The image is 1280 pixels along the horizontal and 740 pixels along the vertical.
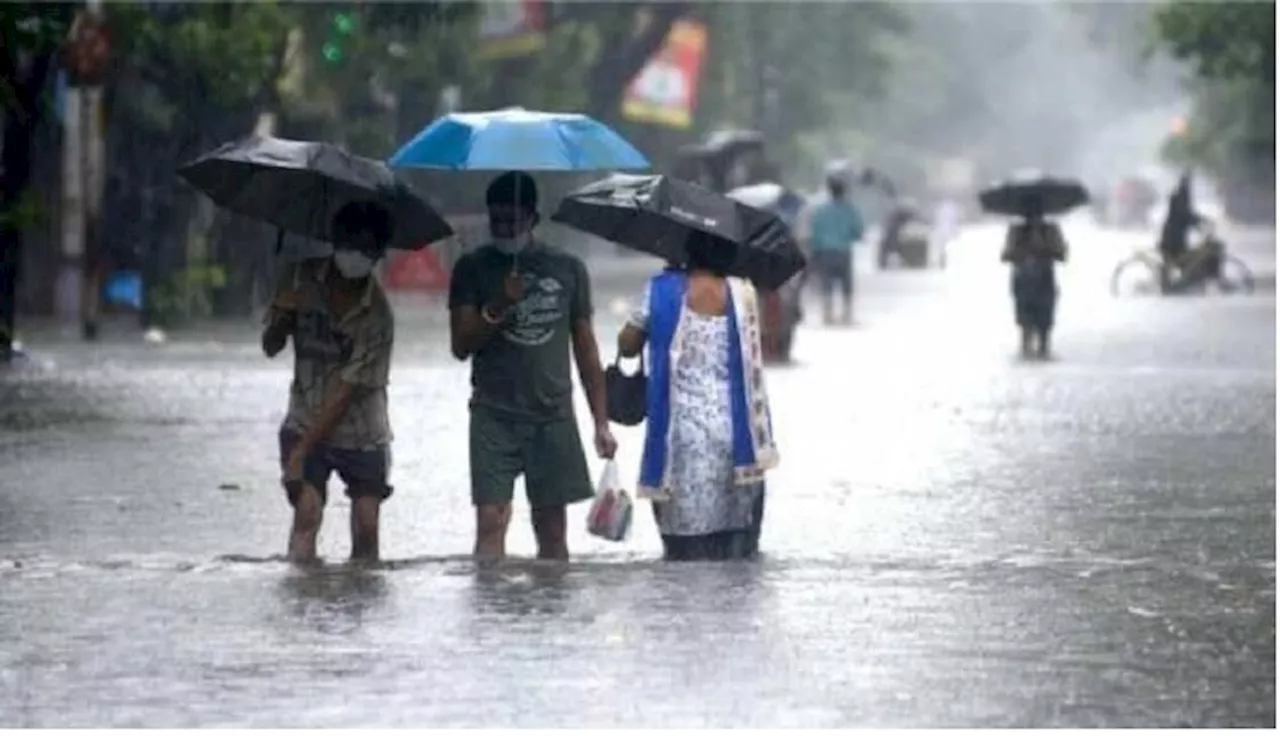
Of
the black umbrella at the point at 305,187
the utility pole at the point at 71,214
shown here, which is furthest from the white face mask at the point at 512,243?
the utility pole at the point at 71,214

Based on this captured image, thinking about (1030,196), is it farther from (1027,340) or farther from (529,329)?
(529,329)

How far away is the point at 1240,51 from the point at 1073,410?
79.9 feet

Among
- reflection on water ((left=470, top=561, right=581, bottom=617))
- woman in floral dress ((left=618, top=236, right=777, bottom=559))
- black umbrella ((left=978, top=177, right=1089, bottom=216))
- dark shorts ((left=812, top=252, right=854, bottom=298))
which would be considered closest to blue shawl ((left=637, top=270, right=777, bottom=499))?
woman in floral dress ((left=618, top=236, right=777, bottom=559))

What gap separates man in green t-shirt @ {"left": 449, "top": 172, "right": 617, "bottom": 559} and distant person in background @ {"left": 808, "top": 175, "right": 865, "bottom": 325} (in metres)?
22.7

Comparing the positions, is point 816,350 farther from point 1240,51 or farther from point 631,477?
point 1240,51

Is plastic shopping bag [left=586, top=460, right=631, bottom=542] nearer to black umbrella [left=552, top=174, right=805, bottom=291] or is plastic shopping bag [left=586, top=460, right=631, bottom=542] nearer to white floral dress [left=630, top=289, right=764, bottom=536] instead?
white floral dress [left=630, top=289, right=764, bottom=536]

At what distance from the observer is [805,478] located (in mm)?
19062

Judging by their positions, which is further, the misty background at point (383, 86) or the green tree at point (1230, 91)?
the green tree at point (1230, 91)

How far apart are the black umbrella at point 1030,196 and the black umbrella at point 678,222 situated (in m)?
17.6

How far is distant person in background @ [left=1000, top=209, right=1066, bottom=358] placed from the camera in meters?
31.6

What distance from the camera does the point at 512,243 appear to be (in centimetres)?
1336

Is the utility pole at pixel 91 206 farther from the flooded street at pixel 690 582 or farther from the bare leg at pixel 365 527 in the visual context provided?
the bare leg at pixel 365 527

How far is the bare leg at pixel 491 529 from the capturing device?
13750 mm

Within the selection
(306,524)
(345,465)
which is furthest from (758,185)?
(345,465)
